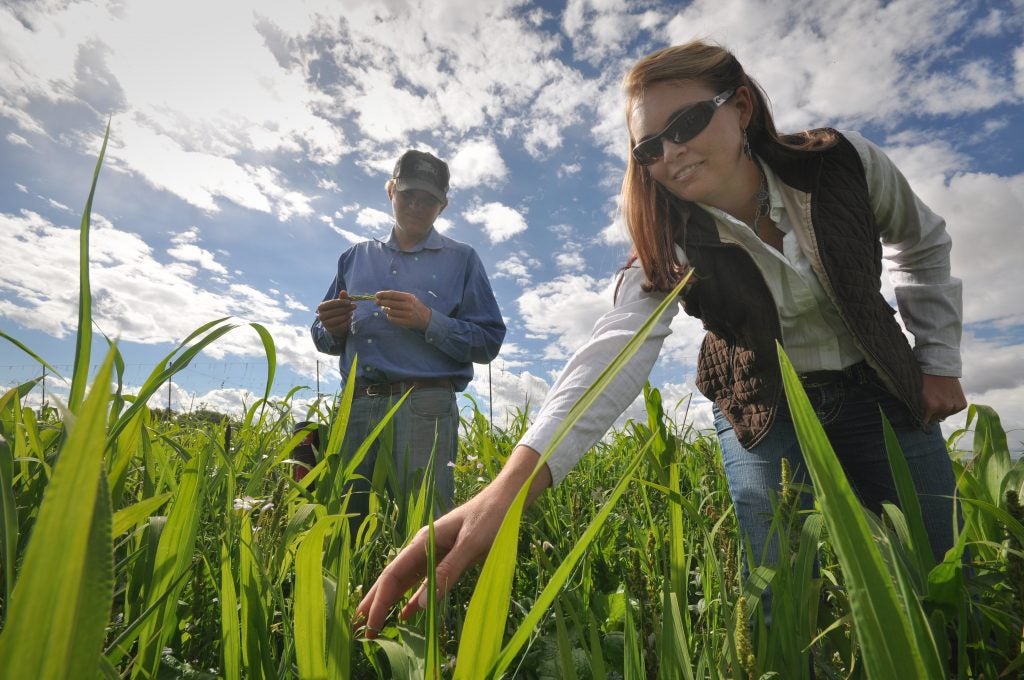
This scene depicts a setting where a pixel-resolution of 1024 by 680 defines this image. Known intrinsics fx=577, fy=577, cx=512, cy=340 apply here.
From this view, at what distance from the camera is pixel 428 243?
3.75m

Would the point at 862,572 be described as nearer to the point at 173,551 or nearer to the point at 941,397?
the point at 173,551

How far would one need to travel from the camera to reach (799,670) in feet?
2.63

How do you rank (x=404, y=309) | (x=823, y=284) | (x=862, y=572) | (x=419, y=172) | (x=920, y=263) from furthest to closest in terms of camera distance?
1. (x=419, y=172)
2. (x=404, y=309)
3. (x=920, y=263)
4. (x=823, y=284)
5. (x=862, y=572)

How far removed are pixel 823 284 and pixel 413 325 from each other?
198 cm

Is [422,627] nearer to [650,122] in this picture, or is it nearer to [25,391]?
[25,391]

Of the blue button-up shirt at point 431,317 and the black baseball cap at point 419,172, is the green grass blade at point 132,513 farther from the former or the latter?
the black baseball cap at point 419,172

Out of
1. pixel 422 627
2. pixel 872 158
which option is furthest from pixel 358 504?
pixel 872 158

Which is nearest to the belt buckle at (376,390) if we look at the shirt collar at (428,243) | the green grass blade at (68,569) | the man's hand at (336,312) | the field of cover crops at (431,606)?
the man's hand at (336,312)

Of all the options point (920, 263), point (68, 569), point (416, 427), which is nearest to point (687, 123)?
point (920, 263)

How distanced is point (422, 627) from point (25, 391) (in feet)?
3.10

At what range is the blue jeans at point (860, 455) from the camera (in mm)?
1647

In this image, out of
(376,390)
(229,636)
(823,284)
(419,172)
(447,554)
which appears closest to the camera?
(229,636)

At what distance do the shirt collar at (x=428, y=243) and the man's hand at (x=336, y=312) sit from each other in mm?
615

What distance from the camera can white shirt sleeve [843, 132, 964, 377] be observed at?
1.78m
